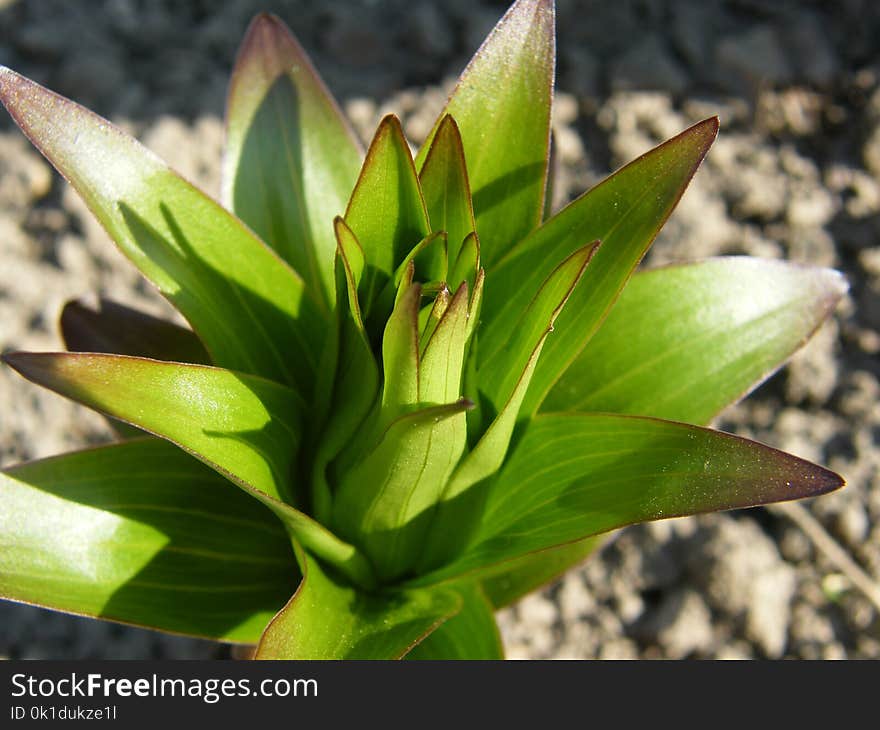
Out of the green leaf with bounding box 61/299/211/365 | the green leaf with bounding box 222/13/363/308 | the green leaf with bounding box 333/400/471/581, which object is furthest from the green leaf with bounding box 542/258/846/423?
the green leaf with bounding box 61/299/211/365

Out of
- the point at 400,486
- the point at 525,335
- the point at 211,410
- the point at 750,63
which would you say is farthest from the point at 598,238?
the point at 750,63

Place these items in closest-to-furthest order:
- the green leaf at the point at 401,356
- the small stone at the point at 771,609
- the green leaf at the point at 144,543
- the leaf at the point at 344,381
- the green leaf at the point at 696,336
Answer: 1. the green leaf at the point at 401,356
2. the leaf at the point at 344,381
3. the green leaf at the point at 144,543
4. the green leaf at the point at 696,336
5. the small stone at the point at 771,609

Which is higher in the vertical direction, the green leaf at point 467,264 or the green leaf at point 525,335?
the green leaf at point 467,264

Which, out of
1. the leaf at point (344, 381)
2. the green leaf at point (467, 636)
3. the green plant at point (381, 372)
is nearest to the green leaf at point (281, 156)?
the green plant at point (381, 372)

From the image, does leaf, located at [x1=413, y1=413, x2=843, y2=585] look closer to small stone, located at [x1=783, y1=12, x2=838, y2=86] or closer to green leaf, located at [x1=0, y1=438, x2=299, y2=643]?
green leaf, located at [x1=0, y1=438, x2=299, y2=643]

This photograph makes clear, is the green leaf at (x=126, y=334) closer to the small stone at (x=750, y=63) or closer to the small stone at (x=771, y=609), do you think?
the small stone at (x=771, y=609)

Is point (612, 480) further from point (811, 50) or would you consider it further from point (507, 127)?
point (811, 50)

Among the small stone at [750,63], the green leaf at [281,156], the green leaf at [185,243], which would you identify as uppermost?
the small stone at [750,63]
